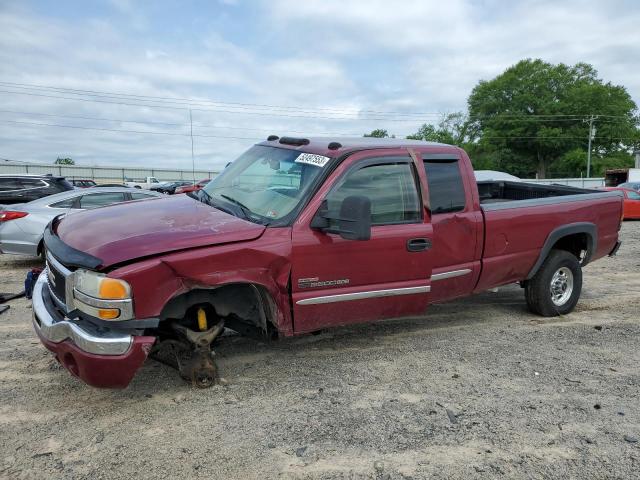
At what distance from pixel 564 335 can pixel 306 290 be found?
9.79ft

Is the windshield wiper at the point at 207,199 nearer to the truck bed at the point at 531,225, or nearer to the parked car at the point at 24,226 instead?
the truck bed at the point at 531,225

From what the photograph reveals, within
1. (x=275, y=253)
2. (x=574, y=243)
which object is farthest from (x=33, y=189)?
(x=574, y=243)

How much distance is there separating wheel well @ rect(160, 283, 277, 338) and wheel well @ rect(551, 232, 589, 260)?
364cm

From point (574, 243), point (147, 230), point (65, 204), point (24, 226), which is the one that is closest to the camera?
point (147, 230)

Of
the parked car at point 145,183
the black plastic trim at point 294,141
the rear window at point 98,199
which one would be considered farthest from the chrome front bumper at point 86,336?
the parked car at point 145,183

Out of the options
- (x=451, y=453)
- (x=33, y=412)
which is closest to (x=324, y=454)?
(x=451, y=453)

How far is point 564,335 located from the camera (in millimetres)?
5270

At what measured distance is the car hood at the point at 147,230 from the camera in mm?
3320

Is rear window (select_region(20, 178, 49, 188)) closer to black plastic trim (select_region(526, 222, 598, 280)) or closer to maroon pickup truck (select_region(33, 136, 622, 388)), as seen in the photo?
maroon pickup truck (select_region(33, 136, 622, 388))

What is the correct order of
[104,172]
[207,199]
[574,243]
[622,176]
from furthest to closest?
[104,172], [622,176], [574,243], [207,199]

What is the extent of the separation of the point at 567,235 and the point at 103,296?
4845 mm

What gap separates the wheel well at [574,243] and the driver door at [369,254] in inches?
92.4

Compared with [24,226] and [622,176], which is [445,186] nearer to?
[24,226]

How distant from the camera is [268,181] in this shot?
4.40 meters
